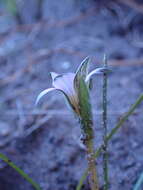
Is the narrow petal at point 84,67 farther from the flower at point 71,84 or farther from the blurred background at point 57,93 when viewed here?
the blurred background at point 57,93

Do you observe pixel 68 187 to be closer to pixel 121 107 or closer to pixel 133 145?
pixel 133 145

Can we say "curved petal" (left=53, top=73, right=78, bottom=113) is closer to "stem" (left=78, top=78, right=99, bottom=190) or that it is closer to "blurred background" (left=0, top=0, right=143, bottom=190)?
"stem" (left=78, top=78, right=99, bottom=190)

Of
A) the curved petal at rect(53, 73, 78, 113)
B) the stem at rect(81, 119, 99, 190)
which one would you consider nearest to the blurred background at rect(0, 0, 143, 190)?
the stem at rect(81, 119, 99, 190)

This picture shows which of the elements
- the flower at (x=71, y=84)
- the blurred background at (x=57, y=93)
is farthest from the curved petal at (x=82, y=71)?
the blurred background at (x=57, y=93)

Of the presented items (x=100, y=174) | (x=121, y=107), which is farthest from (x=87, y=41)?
(x=100, y=174)

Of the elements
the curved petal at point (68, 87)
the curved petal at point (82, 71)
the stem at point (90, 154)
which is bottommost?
the stem at point (90, 154)

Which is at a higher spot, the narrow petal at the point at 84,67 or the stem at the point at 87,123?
the narrow petal at the point at 84,67

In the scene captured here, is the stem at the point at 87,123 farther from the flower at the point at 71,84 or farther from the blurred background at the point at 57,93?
the blurred background at the point at 57,93

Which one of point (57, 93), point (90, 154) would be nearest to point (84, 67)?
point (90, 154)

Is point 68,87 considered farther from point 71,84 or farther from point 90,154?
point 90,154

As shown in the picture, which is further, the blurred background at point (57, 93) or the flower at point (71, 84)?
the blurred background at point (57, 93)
